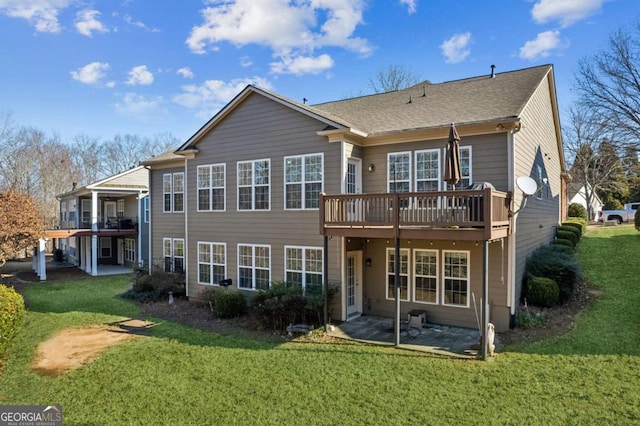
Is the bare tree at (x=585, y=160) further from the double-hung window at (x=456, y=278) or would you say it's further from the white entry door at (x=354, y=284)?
the white entry door at (x=354, y=284)

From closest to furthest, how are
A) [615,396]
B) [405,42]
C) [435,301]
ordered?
[615,396], [435,301], [405,42]

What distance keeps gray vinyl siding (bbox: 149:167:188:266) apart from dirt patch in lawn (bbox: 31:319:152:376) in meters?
5.44

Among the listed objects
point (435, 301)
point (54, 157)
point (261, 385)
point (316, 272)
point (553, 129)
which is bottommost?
point (261, 385)

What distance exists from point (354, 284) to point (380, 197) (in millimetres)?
3712

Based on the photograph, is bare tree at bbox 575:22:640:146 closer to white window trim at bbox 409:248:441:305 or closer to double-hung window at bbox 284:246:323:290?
white window trim at bbox 409:248:441:305

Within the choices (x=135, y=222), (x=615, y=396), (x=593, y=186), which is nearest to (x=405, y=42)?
(x=615, y=396)

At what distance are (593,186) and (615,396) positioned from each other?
37.9 meters

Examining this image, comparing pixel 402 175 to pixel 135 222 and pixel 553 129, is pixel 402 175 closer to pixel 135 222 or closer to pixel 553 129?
pixel 553 129

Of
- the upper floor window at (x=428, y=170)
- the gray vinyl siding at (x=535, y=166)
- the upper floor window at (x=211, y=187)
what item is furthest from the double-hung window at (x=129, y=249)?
the gray vinyl siding at (x=535, y=166)

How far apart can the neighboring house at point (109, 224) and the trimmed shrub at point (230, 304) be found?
451 inches

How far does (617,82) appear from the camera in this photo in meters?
24.6

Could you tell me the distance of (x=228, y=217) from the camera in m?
14.5

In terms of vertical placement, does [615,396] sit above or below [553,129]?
below

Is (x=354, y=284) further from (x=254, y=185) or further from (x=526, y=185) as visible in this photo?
(x=526, y=185)
